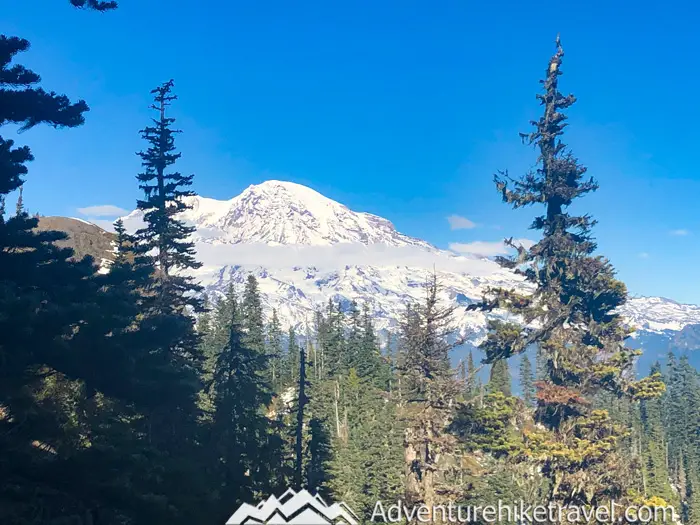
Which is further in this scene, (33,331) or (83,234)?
(83,234)

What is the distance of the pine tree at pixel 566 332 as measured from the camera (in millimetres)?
→ 17656

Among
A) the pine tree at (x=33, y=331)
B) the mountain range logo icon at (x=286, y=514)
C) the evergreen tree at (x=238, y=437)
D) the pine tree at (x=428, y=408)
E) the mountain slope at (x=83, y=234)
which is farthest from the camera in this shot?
the mountain slope at (x=83, y=234)

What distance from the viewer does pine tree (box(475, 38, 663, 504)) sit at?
17.7 m

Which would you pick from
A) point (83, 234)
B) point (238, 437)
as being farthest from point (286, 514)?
point (83, 234)

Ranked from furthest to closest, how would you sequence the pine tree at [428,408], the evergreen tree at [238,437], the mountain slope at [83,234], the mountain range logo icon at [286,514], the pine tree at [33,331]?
the mountain slope at [83,234]
the pine tree at [428,408]
the evergreen tree at [238,437]
the mountain range logo icon at [286,514]
the pine tree at [33,331]

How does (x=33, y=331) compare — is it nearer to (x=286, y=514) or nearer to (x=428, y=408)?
(x=286, y=514)

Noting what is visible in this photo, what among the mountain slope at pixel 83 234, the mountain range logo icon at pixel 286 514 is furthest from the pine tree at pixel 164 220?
the mountain slope at pixel 83 234

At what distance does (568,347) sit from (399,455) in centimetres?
2782

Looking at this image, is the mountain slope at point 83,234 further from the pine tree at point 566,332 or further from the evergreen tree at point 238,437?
the pine tree at point 566,332

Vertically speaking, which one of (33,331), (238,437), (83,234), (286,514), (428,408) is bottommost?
(286,514)

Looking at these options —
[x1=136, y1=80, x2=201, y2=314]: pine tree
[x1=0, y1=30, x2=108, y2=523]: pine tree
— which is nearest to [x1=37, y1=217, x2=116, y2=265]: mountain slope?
[x1=136, y1=80, x2=201, y2=314]: pine tree

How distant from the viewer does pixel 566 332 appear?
62.7ft

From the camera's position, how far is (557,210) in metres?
19.7

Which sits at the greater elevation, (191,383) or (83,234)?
(83,234)
